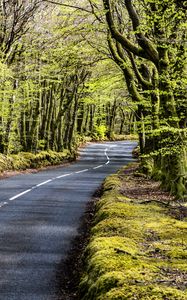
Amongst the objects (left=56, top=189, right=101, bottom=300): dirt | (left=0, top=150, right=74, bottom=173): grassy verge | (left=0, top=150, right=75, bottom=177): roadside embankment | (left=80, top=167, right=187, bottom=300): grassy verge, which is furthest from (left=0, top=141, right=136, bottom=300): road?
(left=0, top=150, right=74, bottom=173): grassy verge

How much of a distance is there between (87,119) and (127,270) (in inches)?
2660

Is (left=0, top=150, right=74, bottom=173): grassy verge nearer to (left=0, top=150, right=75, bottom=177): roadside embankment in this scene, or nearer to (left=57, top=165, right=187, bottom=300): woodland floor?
(left=0, top=150, right=75, bottom=177): roadside embankment

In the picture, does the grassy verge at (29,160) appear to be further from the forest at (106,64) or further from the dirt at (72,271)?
the dirt at (72,271)

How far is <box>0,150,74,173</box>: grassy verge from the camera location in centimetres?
2760

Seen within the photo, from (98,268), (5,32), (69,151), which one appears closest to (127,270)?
(98,268)

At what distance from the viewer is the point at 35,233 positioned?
10.4 m

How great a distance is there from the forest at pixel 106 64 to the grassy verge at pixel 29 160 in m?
0.81

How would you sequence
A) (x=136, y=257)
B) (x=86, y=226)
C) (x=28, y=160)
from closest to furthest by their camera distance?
(x=136, y=257), (x=86, y=226), (x=28, y=160)

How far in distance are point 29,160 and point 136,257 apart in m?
25.6

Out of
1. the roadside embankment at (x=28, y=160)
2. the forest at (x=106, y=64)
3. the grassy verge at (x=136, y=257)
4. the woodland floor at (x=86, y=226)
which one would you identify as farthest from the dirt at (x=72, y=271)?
the roadside embankment at (x=28, y=160)

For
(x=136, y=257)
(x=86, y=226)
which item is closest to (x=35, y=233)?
(x=86, y=226)

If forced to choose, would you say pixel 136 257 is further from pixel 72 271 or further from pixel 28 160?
pixel 28 160

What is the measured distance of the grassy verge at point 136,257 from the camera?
468cm

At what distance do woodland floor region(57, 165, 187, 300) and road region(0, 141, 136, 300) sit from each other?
16 cm
